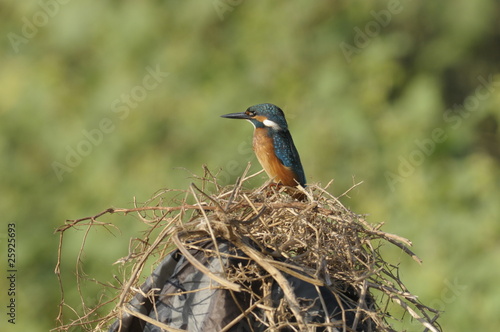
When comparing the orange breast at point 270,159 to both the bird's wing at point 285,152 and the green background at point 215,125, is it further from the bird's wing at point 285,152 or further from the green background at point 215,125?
the green background at point 215,125

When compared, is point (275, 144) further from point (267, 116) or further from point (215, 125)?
point (215, 125)

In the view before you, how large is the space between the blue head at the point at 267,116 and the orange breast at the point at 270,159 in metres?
0.04

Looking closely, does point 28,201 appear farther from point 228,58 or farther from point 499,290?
point 499,290

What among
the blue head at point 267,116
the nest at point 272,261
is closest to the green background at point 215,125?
the blue head at point 267,116

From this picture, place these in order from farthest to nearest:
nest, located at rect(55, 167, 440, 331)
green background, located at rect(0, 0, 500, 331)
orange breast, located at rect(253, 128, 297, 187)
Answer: green background, located at rect(0, 0, 500, 331), orange breast, located at rect(253, 128, 297, 187), nest, located at rect(55, 167, 440, 331)

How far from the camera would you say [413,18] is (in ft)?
23.2

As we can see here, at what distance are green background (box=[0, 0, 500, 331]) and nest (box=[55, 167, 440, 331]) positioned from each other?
3176mm

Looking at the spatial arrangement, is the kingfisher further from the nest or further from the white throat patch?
the nest

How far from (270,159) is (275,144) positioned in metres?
0.08

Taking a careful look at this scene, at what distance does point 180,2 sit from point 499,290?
3.29 m

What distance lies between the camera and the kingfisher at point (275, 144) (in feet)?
11.7

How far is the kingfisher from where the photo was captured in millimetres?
3555

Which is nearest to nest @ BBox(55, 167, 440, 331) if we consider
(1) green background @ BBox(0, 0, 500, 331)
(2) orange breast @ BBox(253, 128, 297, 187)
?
(2) orange breast @ BBox(253, 128, 297, 187)

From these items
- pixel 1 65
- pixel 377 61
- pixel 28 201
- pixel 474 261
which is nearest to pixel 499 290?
pixel 474 261
